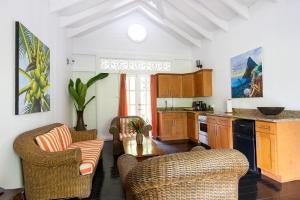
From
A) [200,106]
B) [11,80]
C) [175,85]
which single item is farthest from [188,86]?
[11,80]

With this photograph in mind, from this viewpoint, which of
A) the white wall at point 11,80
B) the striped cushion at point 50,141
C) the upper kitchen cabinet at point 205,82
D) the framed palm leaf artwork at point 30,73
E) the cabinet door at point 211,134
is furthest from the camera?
the upper kitchen cabinet at point 205,82

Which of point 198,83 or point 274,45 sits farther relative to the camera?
point 198,83

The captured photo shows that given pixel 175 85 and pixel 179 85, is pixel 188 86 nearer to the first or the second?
pixel 179 85

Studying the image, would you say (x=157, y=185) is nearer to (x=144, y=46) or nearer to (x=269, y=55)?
(x=269, y=55)

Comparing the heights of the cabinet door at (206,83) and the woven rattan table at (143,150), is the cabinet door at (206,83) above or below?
above

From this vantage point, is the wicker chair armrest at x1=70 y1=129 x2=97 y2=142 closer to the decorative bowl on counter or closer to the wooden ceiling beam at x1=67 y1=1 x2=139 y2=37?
the wooden ceiling beam at x1=67 y1=1 x2=139 y2=37

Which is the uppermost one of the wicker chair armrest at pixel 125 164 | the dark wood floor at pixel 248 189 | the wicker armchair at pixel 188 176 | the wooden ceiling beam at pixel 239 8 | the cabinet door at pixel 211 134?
the wooden ceiling beam at pixel 239 8

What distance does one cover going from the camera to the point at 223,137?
149 inches

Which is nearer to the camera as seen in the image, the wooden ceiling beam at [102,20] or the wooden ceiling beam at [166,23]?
the wooden ceiling beam at [102,20]

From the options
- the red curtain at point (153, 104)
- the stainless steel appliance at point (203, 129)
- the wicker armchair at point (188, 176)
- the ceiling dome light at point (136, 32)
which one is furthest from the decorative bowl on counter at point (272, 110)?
the ceiling dome light at point (136, 32)

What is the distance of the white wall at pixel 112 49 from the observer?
17.9ft

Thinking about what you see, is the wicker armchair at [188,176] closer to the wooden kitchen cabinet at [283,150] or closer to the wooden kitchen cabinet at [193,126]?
the wooden kitchen cabinet at [283,150]

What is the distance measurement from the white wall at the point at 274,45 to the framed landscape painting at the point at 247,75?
0.11 m

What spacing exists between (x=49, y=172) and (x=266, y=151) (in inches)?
123
